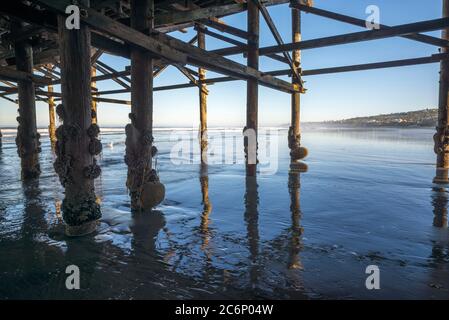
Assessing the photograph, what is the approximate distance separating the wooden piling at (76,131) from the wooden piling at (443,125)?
8.23 metres

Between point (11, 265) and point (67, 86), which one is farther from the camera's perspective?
point (67, 86)

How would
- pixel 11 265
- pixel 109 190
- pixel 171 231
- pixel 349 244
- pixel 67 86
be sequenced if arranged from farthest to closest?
pixel 109 190 < pixel 171 231 < pixel 349 244 < pixel 67 86 < pixel 11 265

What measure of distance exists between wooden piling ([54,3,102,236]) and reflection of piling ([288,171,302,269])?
107 inches

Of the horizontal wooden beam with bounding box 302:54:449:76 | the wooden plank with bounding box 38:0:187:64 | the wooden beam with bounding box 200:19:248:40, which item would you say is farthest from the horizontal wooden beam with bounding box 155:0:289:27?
the horizontal wooden beam with bounding box 302:54:449:76

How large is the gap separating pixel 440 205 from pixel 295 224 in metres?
3.21

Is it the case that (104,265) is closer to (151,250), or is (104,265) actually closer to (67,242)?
(151,250)

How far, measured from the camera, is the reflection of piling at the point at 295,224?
3164 millimetres

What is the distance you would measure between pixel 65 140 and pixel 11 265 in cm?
151

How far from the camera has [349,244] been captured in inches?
144

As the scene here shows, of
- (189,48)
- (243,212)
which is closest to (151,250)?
(243,212)

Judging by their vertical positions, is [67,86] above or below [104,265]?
above
